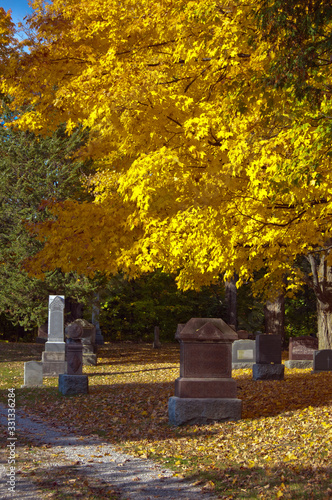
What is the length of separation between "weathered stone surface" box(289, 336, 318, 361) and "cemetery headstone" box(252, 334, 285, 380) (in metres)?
4.51

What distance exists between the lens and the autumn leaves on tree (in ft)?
22.8

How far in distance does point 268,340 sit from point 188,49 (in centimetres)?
980

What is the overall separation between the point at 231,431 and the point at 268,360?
Answer: 25.6ft

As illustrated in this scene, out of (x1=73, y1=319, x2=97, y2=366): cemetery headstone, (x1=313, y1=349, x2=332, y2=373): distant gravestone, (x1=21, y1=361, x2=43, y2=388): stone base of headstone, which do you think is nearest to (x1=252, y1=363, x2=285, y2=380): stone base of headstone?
(x1=313, y1=349, x2=332, y2=373): distant gravestone

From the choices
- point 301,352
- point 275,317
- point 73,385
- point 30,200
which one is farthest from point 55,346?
point 275,317

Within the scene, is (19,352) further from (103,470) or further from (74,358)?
(103,470)

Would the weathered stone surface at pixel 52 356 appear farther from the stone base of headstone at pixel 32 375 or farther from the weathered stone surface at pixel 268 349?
the weathered stone surface at pixel 268 349

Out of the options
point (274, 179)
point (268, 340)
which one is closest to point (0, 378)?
point (268, 340)

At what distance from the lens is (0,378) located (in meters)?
16.8

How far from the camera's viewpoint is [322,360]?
17938 millimetres

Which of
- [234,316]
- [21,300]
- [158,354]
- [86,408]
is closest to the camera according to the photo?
[86,408]

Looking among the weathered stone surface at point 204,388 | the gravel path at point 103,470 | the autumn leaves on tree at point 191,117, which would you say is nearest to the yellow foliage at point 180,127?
the autumn leaves on tree at point 191,117

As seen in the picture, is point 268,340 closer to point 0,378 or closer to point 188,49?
point 0,378

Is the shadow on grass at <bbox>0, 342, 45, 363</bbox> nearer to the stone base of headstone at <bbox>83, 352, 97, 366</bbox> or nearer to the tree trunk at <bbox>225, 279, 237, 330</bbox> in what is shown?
the stone base of headstone at <bbox>83, 352, 97, 366</bbox>
